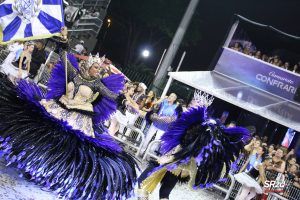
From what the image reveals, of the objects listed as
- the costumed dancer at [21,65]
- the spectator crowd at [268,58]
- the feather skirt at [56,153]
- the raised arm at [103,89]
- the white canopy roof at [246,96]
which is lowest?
the feather skirt at [56,153]

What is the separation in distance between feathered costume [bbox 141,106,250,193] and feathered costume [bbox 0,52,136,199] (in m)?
0.49

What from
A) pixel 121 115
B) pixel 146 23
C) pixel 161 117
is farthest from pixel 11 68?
pixel 146 23

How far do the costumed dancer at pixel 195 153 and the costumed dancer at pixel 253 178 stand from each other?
3993 millimetres

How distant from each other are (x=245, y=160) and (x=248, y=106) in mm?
4365

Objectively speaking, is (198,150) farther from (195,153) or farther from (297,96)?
(297,96)

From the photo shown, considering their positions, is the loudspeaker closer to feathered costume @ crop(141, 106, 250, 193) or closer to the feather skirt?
feathered costume @ crop(141, 106, 250, 193)

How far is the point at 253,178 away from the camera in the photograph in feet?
30.9

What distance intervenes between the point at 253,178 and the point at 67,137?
5899 mm

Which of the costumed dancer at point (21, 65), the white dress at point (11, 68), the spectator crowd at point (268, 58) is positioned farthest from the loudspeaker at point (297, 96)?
the white dress at point (11, 68)

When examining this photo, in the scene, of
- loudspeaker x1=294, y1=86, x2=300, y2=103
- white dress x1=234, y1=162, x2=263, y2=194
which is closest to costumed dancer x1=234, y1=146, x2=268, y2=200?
white dress x1=234, y1=162, x2=263, y2=194

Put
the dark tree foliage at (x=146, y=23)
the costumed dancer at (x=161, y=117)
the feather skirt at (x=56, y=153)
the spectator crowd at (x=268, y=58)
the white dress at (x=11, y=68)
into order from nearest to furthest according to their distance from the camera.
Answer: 1. the feather skirt at (x=56, y=153)
2. the costumed dancer at (x=161, y=117)
3. the white dress at (x=11, y=68)
4. the spectator crowd at (x=268, y=58)
5. the dark tree foliage at (x=146, y=23)

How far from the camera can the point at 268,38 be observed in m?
16.6

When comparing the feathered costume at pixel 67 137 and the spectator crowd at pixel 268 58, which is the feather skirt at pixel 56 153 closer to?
the feathered costume at pixel 67 137

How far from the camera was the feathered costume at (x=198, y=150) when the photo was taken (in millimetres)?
5039
